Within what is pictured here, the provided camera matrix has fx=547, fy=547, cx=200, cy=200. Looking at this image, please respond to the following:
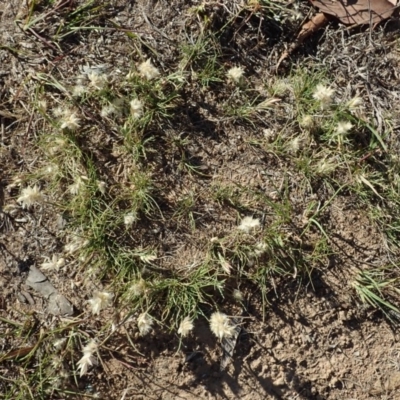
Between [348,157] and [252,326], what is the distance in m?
1.14

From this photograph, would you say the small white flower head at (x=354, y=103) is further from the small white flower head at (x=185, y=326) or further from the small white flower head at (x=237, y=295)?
the small white flower head at (x=185, y=326)

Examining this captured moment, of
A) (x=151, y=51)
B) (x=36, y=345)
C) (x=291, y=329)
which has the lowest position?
(x=36, y=345)

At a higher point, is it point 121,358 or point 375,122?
point 375,122

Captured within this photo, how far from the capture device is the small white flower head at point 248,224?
10.0 feet

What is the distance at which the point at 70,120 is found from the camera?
299 centimetres

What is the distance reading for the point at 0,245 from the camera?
10.5 feet

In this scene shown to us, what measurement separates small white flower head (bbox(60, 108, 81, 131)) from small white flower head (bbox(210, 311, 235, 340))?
130 centimetres

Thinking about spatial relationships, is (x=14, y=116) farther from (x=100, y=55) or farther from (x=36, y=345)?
(x=36, y=345)

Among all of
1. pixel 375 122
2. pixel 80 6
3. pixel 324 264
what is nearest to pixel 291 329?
pixel 324 264

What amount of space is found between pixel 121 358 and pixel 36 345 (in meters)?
0.49

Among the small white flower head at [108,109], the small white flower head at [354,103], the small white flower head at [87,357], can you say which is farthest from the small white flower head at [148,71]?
the small white flower head at [87,357]

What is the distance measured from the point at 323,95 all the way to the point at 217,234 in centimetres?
99

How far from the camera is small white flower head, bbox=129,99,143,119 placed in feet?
9.93

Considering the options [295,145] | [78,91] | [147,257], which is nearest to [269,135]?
[295,145]
